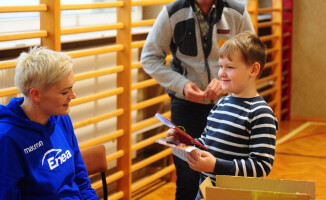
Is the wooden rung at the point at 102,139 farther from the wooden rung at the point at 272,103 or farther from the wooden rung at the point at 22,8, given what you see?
the wooden rung at the point at 272,103

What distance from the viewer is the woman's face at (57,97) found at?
2.27m

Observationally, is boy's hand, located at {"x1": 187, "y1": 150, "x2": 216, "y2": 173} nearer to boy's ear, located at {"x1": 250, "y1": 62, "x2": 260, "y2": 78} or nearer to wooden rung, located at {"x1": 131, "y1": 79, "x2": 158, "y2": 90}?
boy's ear, located at {"x1": 250, "y1": 62, "x2": 260, "y2": 78}

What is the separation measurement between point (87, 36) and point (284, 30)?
495 centimetres

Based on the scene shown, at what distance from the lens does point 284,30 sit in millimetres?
8438

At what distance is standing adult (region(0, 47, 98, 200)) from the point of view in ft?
6.95

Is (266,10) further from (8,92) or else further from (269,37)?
(8,92)

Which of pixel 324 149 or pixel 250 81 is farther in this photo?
pixel 324 149

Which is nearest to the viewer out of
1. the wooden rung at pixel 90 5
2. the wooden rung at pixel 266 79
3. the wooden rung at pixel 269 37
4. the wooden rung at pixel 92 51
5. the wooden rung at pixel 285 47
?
the wooden rung at pixel 90 5

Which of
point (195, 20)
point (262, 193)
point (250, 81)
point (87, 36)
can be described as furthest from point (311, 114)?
point (262, 193)

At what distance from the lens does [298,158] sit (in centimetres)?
619

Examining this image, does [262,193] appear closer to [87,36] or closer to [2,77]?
[2,77]

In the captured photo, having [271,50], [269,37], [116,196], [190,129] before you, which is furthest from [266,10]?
[190,129]

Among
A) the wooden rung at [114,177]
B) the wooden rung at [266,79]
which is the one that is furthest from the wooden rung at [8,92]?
the wooden rung at [266,79]

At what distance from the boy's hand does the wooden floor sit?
2.64 m
